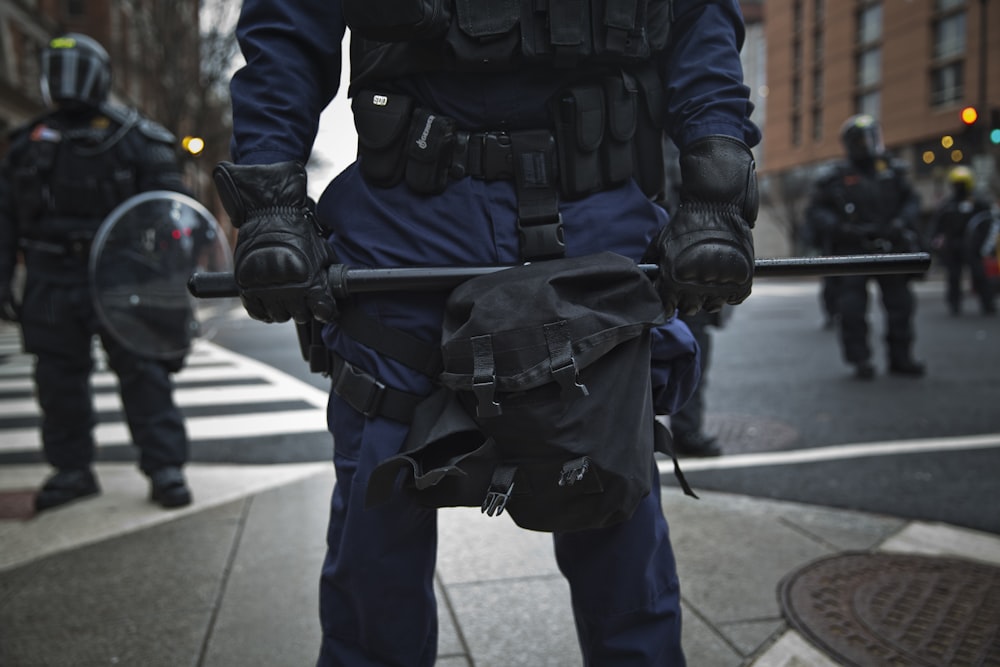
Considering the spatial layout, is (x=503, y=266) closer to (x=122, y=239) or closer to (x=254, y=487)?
(x=122, y=239)

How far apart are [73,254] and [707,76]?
10.6 feet

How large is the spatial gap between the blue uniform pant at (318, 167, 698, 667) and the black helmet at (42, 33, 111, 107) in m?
2.87

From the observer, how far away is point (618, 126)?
5.14 ft

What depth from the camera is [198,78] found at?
2328 centimetres

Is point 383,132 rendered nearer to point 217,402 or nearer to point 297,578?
point 297,578

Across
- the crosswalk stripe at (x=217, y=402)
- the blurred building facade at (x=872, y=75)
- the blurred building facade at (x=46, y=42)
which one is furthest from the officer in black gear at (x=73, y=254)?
the blurred building facade at (x=872, y=75)

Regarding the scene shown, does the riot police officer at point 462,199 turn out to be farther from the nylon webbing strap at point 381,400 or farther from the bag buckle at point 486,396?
the bag buckle at point 486,396

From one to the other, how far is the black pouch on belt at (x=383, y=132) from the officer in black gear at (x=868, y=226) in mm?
6054

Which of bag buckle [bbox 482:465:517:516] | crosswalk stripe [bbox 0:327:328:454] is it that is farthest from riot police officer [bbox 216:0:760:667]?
crosswalk stripe [bbox 0:327:328:454]

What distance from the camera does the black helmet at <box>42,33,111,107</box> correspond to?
379 centimetres

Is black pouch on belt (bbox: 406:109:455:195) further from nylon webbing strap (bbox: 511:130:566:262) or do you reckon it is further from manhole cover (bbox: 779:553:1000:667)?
manhole cover (bbox: 779:553:1000:667)

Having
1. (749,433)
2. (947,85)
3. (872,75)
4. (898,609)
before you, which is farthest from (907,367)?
(872,75)

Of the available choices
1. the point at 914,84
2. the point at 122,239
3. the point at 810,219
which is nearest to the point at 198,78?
the point at 810,219

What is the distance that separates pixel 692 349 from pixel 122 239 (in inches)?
113
